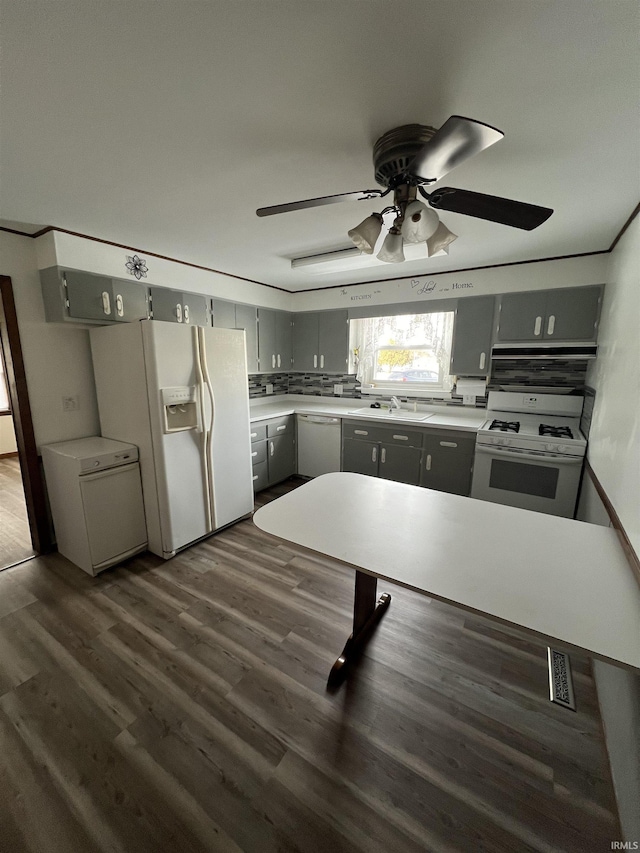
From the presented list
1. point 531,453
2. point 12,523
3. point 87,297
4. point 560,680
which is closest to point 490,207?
point 531,453

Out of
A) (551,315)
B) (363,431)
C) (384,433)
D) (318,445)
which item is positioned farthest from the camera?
(318,445)

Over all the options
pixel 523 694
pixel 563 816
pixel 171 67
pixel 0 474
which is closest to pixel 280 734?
pixel 563 816

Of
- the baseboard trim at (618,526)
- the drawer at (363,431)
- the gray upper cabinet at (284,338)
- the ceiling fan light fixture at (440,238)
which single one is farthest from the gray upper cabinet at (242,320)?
the baseboard trim at (618,526)

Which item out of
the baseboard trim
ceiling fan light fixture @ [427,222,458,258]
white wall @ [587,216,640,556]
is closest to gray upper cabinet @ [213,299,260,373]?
ceiling fan light fixture @ [427,222,458,258]

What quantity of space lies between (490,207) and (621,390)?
1.19 meters

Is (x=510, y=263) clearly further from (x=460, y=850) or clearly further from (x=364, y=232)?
(x=460, y=850)

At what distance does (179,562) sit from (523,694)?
2.26m

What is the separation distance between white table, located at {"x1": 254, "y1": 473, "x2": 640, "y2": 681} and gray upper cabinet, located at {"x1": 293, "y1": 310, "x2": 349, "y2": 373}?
8.57 feet

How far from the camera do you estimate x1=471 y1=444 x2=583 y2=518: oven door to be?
8.36 ft

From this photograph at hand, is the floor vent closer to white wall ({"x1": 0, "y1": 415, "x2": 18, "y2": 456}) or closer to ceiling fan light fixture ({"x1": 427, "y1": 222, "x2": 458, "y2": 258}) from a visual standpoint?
ceiling fan light fixture ({"x1": 427, "y1": 222, "x2": 458, "y2": 258})

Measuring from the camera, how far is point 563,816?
1.13 meters

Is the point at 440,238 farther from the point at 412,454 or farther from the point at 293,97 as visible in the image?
the point at 412,454

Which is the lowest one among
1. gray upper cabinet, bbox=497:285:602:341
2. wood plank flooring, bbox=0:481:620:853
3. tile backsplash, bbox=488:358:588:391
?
wood plank flooring, bbox=0:481:620:853

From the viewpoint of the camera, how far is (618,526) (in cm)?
138
